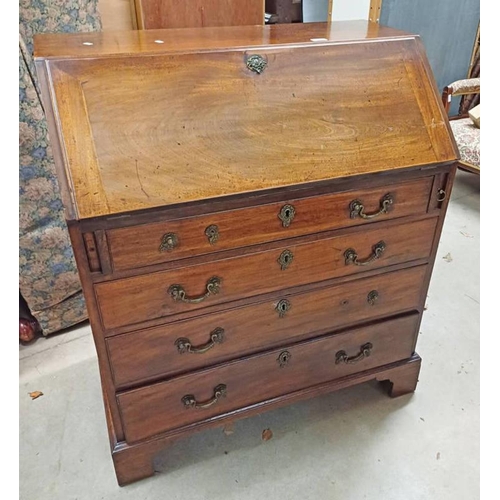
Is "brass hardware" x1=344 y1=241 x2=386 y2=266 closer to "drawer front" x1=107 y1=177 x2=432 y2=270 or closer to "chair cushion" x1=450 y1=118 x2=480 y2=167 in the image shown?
"drawer front" x1=107 y1=177 x2=432 y2=270

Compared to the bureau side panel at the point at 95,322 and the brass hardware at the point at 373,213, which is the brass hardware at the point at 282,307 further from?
the bureau side panel at the point at 95,322

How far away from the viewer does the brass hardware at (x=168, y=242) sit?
42.8 inches

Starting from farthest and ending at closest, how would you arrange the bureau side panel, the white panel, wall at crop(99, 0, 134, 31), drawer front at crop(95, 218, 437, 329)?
the white panel → wall at crop(99, 0, 134, 31) → drawer front at crop(95, 218, 437, 329) → the bureau side panel

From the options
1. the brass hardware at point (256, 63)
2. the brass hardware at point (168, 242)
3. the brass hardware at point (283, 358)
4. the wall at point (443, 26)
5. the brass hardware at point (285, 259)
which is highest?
the brass hardware at point (256, 63)

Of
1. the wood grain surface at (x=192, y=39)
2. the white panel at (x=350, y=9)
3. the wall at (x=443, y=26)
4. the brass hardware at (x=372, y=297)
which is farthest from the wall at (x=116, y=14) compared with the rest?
the wall at (x=443, y=26)

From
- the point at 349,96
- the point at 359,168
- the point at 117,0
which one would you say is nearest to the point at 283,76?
A: the point at 349,96

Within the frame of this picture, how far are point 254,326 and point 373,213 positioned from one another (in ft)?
1.48

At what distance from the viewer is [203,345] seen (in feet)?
4.24

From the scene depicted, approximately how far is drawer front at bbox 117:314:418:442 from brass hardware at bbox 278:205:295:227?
1.41 feet

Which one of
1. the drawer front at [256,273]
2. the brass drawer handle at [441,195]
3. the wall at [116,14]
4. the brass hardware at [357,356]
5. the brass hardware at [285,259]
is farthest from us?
the wall at [116,14]

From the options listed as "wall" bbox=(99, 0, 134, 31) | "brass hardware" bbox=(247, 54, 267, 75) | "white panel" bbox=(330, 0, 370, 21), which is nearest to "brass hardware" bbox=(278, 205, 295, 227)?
"brass hardware" bbox=(247, 54, 267, 75)

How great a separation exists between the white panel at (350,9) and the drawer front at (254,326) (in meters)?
1.81

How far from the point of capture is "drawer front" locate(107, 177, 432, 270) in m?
1.07

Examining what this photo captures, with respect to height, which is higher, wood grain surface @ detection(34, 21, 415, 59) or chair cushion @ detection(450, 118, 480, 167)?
wood grain surface @ detection(34, 21, 415, 59)
